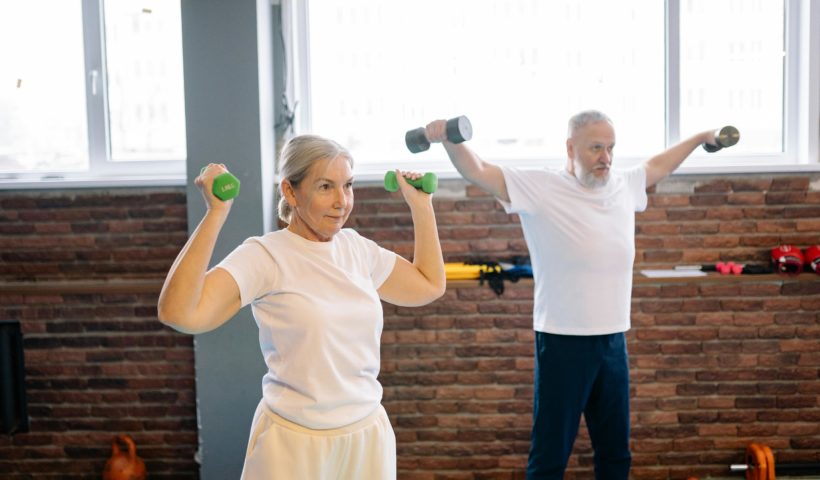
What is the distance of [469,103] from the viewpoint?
13.4 feet

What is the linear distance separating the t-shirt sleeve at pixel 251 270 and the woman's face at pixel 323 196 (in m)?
0.15

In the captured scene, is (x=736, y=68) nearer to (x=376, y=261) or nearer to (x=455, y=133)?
(x=455, y=133)

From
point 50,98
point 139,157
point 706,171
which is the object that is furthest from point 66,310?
point 706,171

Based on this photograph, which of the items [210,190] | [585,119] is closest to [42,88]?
[585,119]

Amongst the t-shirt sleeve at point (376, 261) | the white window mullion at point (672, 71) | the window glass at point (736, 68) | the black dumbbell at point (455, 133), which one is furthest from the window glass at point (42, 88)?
the window glass at point (736, 68)

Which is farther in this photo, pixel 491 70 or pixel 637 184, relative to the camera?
pixel 491 70

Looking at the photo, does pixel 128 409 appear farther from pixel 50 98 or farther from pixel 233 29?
pixel 233 29

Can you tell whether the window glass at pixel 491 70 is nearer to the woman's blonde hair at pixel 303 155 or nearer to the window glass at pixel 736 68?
the window glass at pixel 736 68

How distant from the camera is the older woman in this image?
1666 mm

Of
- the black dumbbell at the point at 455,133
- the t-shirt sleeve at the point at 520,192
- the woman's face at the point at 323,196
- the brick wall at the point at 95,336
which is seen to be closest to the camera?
the woman's face at the point at 323,196

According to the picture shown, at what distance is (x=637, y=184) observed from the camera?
3.31 metres

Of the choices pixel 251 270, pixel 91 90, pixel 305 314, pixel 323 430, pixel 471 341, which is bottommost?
pixel 471 341

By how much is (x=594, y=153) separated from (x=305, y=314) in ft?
5.64

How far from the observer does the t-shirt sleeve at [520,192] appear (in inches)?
121
